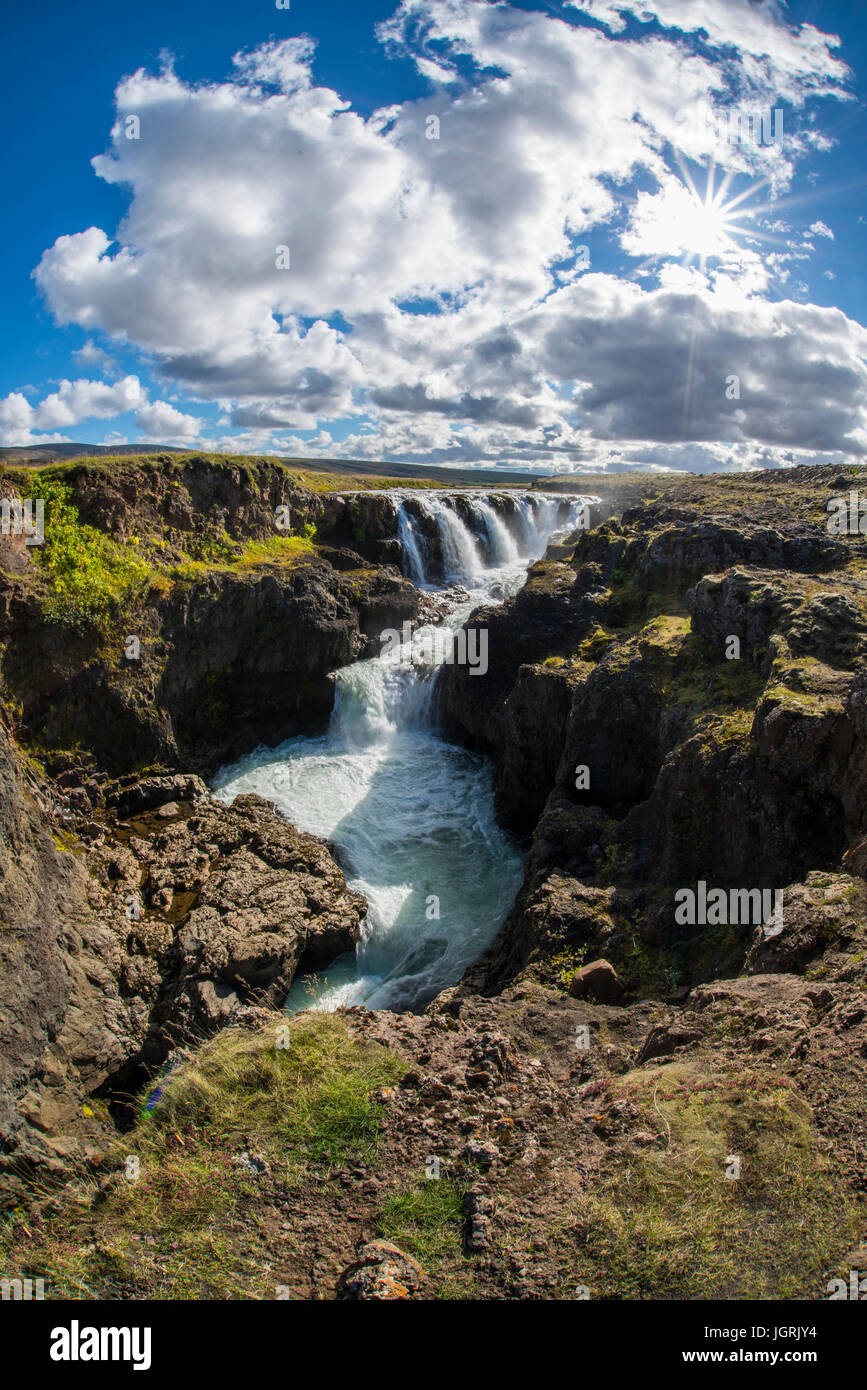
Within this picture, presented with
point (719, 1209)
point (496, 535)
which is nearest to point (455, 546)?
point (496, 535)

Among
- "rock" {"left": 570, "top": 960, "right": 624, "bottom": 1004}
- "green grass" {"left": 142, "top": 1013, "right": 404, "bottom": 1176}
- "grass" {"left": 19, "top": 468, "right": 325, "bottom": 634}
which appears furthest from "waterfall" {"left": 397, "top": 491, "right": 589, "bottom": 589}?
"green grass" {"left": 142, "top": 1013, "right": 404, "bottom": 1176}

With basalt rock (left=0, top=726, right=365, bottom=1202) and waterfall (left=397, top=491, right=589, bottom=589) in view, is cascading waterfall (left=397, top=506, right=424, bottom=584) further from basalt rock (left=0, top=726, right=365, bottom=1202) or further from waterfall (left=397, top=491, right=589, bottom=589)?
basalt rock (left=0, top=726, right=365, bottom=1202)

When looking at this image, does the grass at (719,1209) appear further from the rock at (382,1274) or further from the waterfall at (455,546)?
the waterfall at (455,546)

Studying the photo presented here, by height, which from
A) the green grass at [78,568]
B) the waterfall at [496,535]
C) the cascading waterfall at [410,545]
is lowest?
the green grass at [78,568]

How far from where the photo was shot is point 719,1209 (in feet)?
14.4

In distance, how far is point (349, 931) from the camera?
14.6 metres

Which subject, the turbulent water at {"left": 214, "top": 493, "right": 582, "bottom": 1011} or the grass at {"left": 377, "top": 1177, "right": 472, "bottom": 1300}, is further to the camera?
the turbulent water at {"left": 214, "top": 493, "right": 582, "bottom": 1011}

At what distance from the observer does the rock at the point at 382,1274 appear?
4159 millimetres

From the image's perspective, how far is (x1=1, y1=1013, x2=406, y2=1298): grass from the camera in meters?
4.50

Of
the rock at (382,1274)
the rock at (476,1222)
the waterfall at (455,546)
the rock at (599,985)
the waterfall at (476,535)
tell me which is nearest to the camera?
the rock at (382,1274)

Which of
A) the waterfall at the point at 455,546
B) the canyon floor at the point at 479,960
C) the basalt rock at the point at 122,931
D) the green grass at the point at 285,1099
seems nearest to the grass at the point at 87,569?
the canyon floor at the point at 479,960

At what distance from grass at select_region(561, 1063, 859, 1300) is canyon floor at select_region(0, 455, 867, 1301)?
0.08 feet

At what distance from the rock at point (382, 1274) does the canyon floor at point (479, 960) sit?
0.03m
